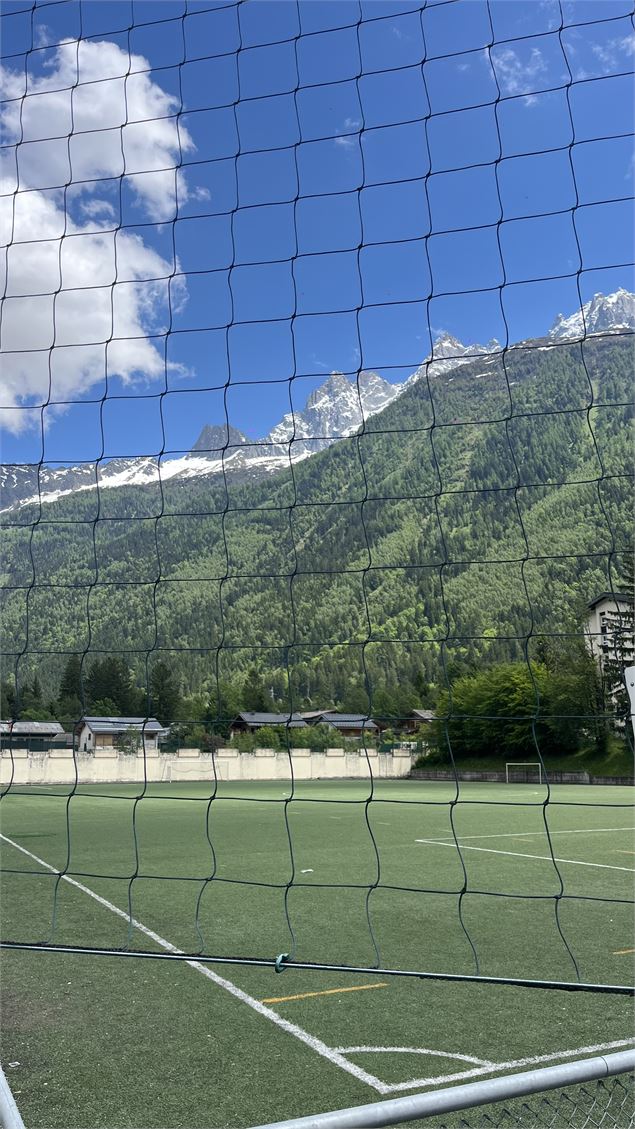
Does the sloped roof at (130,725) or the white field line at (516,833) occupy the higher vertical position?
the sloped roof at (130,725)

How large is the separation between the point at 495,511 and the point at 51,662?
32371mm

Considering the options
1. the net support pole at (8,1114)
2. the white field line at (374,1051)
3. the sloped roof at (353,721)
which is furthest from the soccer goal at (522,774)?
the net support pole at (8,1114)

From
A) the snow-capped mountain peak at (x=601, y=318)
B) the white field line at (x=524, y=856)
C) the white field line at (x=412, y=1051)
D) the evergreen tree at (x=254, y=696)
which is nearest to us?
the white field line at (x=412, y=1051)

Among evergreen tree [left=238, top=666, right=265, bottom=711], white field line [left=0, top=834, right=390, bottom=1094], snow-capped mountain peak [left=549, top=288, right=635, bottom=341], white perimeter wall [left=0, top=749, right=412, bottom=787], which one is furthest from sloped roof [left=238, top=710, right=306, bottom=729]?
white perimeter wall [left=0, top=749, right=412, bottom=787]

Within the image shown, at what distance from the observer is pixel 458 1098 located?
1.49 m

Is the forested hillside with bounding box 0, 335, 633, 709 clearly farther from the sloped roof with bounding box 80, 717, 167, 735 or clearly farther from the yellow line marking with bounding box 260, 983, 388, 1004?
the yellow line marking with bounding box 260, 983, 388, 1004

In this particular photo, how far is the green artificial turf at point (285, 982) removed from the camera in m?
2.79

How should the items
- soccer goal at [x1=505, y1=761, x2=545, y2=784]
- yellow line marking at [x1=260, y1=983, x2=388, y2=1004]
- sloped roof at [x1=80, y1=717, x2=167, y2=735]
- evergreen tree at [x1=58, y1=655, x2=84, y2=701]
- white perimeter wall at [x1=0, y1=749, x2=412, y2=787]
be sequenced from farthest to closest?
1. white perimeter wall at [x1=0, y1=749, x2=412, y2=787]
2. soccer goal at [x1=505, y1=761, x2=545, y2=784]
3. sloped roof at [x1=80, y1=717, x2=167, y2=735]
4. evergreen tree at [x1=58, y1=655, x2=84, y2=701]
5. yellow line marking at [x1=260, y1=983, x2=388, y2=1004]

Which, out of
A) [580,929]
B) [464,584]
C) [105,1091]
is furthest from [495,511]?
[105,1091]

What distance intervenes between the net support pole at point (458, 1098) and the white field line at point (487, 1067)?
4.39 ft

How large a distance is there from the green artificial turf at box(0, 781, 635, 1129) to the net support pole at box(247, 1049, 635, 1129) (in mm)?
842

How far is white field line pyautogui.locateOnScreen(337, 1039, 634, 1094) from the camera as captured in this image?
2.78 metres

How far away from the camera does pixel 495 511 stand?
36281 mm

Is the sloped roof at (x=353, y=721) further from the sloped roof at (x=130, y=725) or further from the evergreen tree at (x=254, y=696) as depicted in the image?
the sloped roof at (x=130, y=725)
